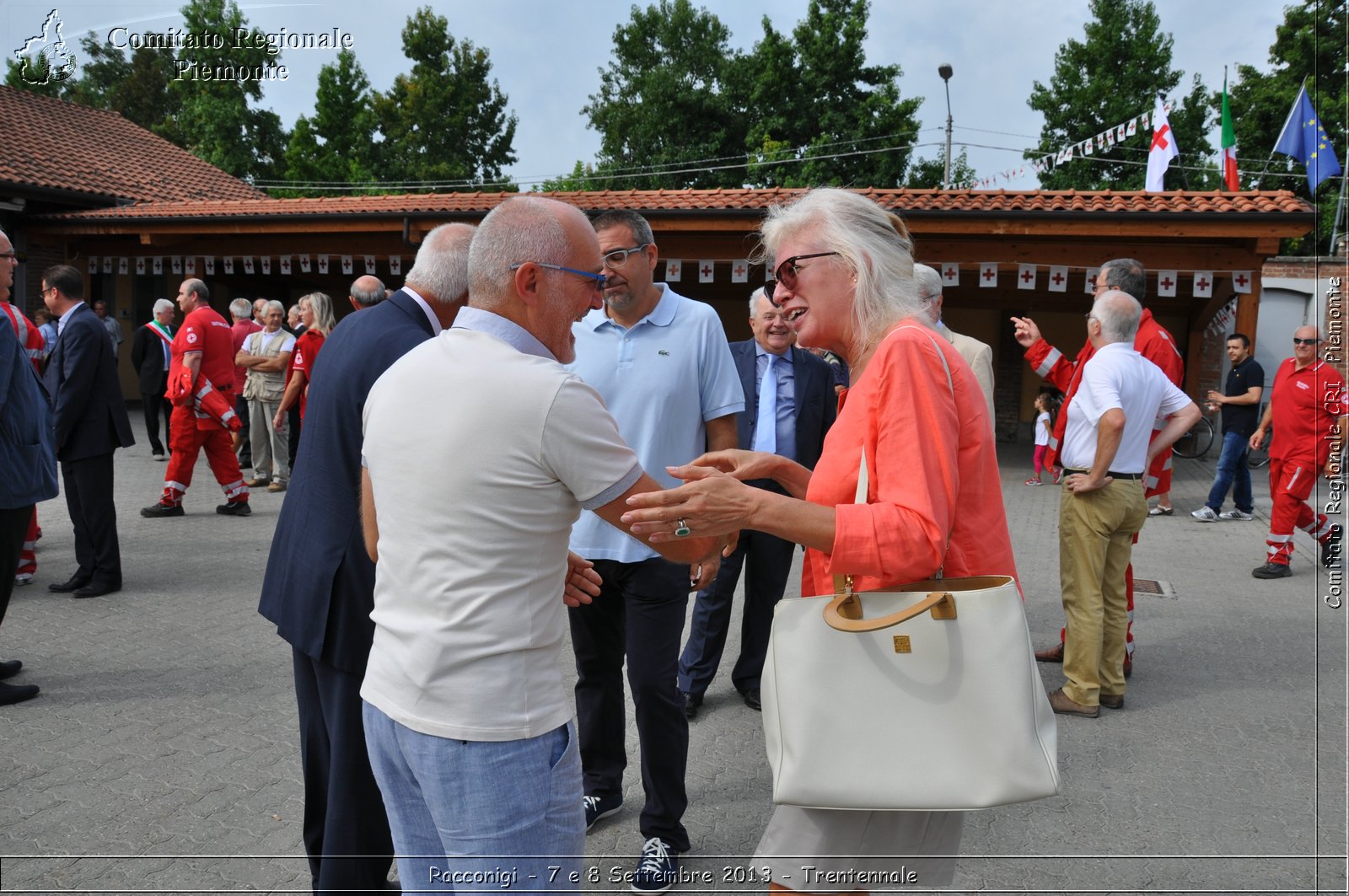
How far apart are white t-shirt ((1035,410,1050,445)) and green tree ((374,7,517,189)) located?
2076 centimetres

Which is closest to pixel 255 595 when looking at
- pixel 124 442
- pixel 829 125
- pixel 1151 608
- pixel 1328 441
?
pixel 124 442

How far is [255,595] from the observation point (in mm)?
6441

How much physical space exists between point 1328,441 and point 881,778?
800 centimetres

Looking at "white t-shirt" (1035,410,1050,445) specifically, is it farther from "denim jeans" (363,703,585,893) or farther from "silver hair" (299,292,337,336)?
"denim jeans" (363,703,585,893)

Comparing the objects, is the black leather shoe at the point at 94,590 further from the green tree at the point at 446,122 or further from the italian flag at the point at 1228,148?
the green tree at the point at 446,122

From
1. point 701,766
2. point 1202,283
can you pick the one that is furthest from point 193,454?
point 1202,283

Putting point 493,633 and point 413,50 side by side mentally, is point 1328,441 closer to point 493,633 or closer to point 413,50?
point 493,633

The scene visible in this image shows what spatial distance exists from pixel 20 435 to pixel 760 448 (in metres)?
3.59

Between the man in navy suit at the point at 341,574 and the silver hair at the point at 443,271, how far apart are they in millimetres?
70

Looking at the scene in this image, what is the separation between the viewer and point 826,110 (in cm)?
3641

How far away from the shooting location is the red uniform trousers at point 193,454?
863 centimetres

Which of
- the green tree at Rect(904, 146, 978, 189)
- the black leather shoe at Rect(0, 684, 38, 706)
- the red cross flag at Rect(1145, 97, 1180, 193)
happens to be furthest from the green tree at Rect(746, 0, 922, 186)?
the black leather shoe at Rect(0, 684, 38, 706)

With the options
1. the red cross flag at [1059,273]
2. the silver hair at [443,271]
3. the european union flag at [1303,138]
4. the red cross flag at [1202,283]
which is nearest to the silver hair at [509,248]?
the silver hair at [443,271]

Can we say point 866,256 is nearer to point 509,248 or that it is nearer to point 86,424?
A: point 509,248
